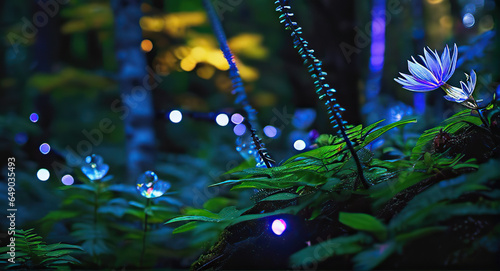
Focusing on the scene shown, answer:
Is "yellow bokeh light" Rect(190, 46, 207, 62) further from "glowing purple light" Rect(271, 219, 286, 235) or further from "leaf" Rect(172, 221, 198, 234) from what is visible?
"glowing purple light" Rect(271, 219, 286, 235)

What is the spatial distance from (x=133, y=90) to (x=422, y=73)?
9.28ft

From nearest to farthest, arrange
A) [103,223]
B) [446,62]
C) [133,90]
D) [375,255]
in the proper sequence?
[375,255]
[446,62]
[103,223]
[133,90]

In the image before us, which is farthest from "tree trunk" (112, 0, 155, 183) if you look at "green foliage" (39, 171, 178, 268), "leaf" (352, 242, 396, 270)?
"leaf" (352, 242, 396, 270)

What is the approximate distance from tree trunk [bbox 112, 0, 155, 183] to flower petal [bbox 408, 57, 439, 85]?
272cm

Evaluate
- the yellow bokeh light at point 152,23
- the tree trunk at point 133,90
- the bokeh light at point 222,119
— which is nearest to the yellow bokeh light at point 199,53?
the yellow bokeh light at point 152,23

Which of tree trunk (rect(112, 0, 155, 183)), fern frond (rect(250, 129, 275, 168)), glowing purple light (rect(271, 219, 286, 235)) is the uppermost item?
tree trunk (rect(112, 0, 155, 183))

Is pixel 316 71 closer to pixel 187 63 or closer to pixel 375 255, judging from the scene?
pixel 375 255

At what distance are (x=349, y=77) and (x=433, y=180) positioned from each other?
7.95 ft

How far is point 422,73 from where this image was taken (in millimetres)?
1162

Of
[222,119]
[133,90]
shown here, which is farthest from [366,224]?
[133,90]

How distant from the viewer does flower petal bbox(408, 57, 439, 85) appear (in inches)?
45.5

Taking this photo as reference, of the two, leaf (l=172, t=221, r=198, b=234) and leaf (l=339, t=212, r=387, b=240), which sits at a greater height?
leaf (l=172, t=221, r=198, b=234)

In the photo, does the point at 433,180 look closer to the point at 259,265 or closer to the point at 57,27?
the point at 259,265

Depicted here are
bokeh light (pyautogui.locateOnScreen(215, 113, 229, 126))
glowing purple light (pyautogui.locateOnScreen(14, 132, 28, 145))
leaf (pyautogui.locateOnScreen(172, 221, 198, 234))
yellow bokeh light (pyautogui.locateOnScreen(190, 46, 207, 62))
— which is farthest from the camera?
yellow bokeh light (pyautogui.locateOnScreen(190, 46, 207, 62))
